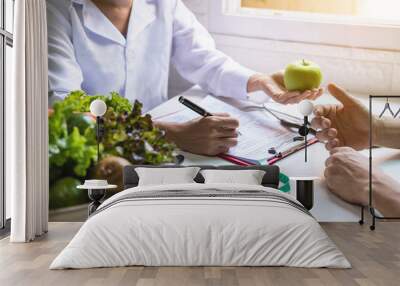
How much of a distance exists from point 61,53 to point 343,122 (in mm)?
3427

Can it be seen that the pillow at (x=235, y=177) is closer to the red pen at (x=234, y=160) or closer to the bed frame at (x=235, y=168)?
the bed frame at (x=235, y=168)

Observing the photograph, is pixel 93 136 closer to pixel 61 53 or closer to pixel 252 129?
pixel 61 53

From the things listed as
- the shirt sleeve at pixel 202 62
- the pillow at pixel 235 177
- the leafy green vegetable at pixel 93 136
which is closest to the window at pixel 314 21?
the shirt sleeve at pixel 202 62

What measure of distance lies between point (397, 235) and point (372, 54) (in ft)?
7.66

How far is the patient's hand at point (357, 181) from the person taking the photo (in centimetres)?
743

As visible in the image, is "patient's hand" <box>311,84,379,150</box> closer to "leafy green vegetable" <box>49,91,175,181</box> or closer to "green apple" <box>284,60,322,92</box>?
"green apple" <box>284,60,322,92</box>

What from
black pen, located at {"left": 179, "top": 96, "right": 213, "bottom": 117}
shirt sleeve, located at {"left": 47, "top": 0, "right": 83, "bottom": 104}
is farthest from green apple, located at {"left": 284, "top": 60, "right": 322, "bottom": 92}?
shirt sleeve, located at {"left": 47, "top": 0, "right": 83, "bottom": 104}

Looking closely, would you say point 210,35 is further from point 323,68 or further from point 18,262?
point 18,262

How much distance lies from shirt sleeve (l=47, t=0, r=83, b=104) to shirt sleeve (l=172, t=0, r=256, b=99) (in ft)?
3.92

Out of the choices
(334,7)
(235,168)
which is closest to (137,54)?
(235,168)

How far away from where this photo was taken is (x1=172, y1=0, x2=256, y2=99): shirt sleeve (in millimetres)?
7504

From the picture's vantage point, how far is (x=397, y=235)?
6426 mm

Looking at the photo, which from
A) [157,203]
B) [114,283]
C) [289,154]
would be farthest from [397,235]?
[114,283]

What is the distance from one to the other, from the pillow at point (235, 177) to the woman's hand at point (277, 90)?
1.11 m
